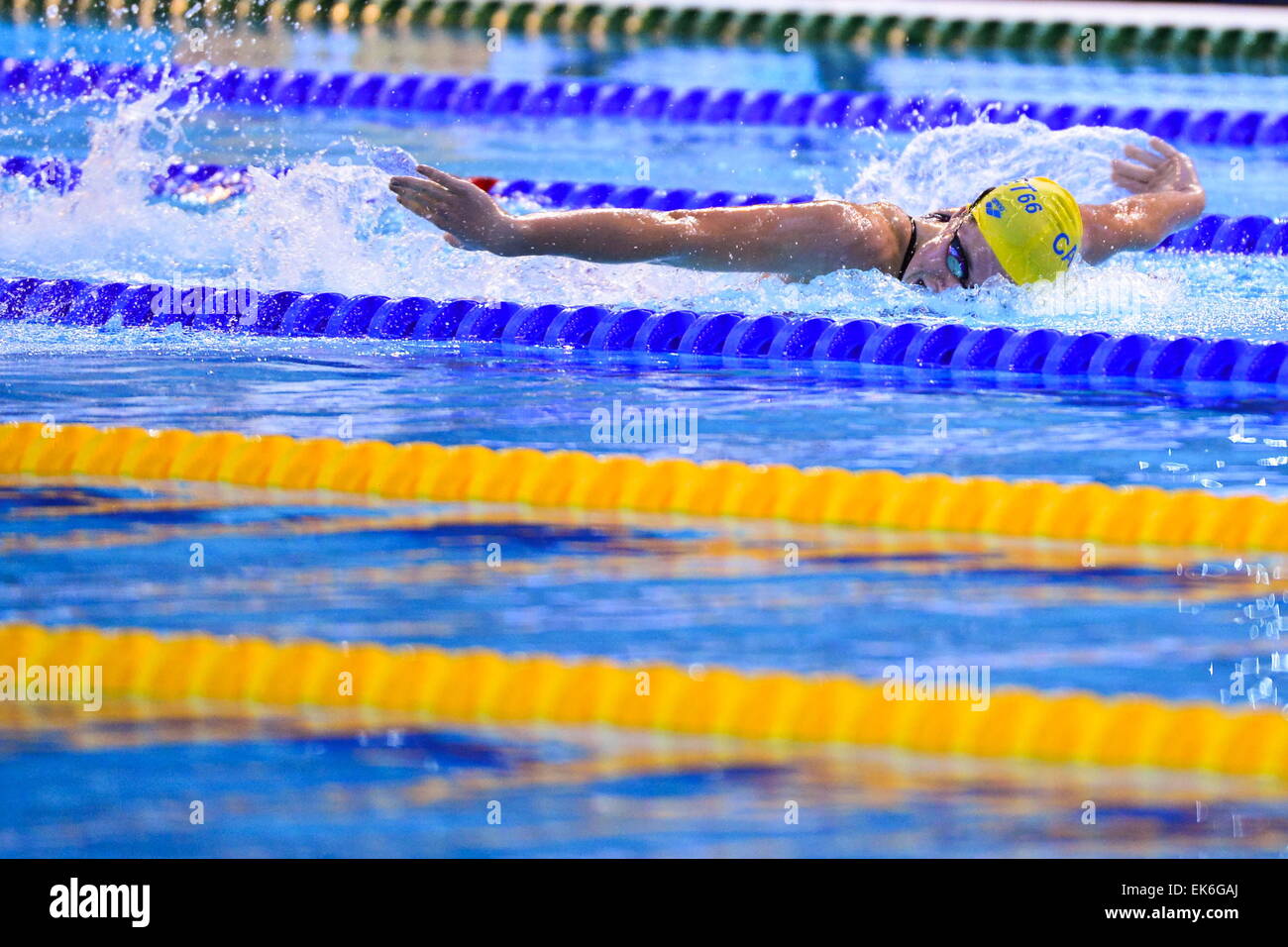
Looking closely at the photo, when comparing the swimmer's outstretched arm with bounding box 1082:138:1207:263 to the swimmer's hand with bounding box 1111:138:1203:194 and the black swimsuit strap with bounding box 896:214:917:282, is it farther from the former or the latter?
the black swimsuit strap with bounding box 896:214:917:282

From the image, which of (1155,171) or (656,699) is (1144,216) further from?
(656,699)

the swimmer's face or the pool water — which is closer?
the pool water

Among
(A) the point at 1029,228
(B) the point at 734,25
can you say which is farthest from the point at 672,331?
(B) the point at 734,25

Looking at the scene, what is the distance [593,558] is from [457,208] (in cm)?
93

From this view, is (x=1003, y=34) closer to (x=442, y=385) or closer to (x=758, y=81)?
(x=758, y=81)

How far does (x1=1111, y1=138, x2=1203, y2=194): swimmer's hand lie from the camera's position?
5.02 metres

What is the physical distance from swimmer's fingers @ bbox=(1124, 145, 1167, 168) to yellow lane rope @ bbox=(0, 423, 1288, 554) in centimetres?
183

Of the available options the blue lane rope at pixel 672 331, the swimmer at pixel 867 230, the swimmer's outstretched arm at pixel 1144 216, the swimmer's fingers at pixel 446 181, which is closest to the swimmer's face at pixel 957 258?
the swimmer at pixel 867 230

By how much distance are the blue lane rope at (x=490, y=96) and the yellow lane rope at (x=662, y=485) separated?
414 cm

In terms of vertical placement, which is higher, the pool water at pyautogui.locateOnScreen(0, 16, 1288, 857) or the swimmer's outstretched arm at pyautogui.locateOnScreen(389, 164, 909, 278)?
the swimmer's outstretched arm at pyautogui.locateOnScreen(389, 164, 909, 278)

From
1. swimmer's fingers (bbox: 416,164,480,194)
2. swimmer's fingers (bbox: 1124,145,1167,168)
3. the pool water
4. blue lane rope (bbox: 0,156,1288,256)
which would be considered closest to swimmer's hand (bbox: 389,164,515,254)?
swimmer's fingers (bbox: 416,164,480,194)

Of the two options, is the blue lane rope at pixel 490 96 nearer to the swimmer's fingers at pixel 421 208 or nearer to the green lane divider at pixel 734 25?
the green lane divider at pixel 734 25

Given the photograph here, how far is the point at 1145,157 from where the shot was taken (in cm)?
519

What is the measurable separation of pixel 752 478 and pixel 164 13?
6885mm
